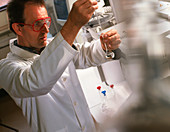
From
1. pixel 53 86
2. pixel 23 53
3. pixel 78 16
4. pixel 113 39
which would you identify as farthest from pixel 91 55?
pixel 113 39

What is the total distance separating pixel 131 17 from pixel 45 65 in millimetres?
576

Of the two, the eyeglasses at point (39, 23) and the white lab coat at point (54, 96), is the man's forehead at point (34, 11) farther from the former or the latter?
the white lab coat at point (54, 96)

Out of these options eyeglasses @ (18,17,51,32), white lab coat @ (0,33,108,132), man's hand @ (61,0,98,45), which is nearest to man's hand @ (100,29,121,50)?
man's hand @ (61,0,98,45)

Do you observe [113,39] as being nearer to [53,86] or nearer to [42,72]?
[42,72]

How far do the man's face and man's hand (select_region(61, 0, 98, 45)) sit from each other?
490 mm

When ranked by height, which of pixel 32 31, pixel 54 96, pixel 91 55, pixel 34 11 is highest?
pixel 34 11

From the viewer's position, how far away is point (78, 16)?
57cm

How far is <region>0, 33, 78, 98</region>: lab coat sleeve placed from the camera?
67 cm

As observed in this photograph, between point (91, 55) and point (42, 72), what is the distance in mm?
478

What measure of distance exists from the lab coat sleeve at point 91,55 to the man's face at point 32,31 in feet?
0.81

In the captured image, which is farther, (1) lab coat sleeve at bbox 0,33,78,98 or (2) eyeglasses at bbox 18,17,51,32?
(2) eyeglasses at bbox 18,17,51,32

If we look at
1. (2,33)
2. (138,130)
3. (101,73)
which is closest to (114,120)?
(138,130)

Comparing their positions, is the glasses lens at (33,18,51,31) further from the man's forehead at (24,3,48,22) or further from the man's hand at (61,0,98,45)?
the man's hand at (61,0,98,45)

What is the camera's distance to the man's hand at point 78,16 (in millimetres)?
527
